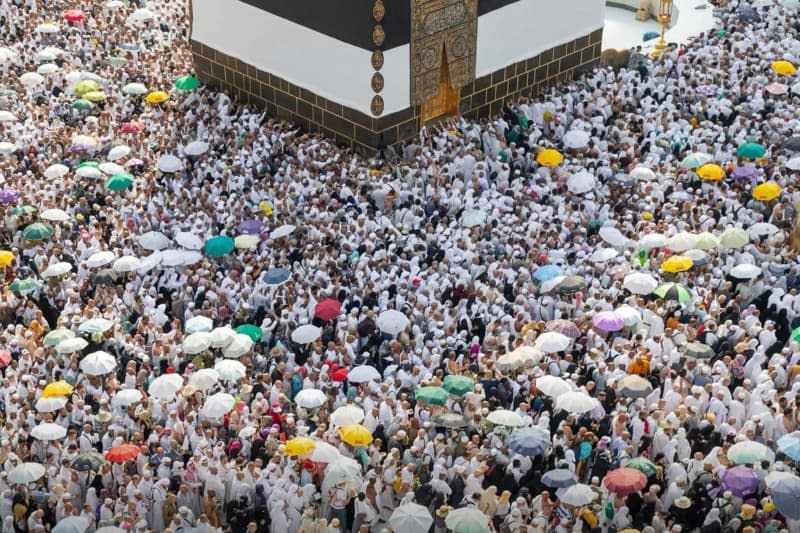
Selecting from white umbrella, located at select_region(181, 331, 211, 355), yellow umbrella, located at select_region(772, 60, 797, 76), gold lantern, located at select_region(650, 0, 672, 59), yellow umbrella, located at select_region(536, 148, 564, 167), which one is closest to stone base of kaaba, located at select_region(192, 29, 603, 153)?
gold lantern, located at select_region(650, 0, 672, 59)

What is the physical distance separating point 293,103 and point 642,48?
33.5ft

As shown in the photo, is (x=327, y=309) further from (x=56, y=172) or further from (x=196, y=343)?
(x=56, y=172)

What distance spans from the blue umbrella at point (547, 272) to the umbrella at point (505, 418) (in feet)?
14.0

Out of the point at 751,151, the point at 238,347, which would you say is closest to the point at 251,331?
the point at 238,347

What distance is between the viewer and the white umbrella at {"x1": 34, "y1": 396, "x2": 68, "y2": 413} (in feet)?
55.7

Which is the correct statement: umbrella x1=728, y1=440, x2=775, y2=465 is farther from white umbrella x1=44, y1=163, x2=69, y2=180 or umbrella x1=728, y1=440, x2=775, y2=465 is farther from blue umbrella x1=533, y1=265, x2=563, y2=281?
white umbrella x1=44, y1=163, x2=69, y2=180

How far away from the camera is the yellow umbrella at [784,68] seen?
1059 inches

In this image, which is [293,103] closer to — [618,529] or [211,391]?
[211,391]

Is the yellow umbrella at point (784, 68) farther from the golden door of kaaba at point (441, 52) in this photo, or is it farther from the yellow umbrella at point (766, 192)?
the golden door of kaaba at point (441, 52)

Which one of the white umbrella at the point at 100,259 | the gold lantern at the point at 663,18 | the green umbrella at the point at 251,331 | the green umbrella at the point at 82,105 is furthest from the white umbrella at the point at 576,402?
the gold lantern at the point at 663,18

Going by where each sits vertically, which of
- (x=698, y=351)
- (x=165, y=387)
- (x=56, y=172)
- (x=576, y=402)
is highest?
(x=576, y=402)

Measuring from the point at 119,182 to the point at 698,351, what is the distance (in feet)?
38.8

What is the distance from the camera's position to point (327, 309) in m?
19.5

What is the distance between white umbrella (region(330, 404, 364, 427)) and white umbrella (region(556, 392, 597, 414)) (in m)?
2.75
